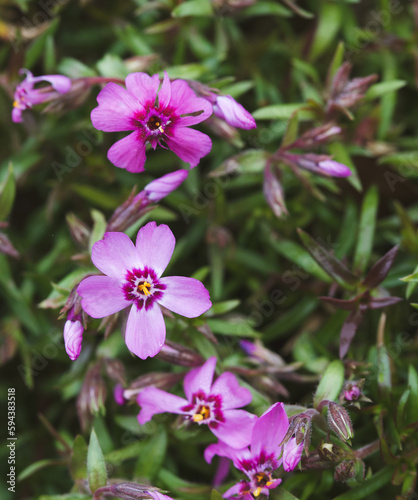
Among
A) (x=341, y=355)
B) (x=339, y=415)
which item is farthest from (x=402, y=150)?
(x=339, y=415)

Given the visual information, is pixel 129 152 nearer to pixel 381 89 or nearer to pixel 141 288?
pixel 141 288

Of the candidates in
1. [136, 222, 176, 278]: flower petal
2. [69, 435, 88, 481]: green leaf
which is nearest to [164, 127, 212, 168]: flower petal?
[136, 222, 176, 278]: flower petal

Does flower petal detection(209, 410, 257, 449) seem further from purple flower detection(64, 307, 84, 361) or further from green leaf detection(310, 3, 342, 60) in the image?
green leaf detection(310, 3, 342, 60)

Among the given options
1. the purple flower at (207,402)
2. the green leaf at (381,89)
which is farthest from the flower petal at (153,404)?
the green leaf at (381,89)

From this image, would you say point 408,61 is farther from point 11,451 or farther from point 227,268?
point 11,451

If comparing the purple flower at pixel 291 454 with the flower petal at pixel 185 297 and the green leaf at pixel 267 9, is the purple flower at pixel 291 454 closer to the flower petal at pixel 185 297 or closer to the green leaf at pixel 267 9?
the flower petal at pixel 185 297
